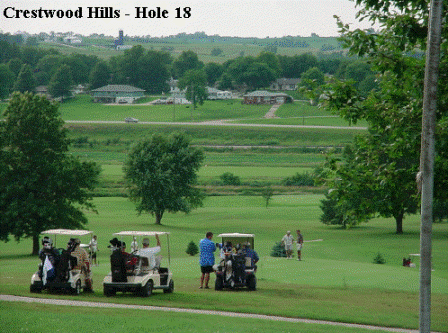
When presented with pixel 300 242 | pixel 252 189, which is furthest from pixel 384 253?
pixel 252 189

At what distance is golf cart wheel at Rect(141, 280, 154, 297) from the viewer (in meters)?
20.8

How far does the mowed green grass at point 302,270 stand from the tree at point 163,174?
175 cm

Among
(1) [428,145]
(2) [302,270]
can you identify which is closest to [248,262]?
(2) [302,270]

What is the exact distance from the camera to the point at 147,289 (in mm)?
20953

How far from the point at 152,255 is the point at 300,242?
1747 cm

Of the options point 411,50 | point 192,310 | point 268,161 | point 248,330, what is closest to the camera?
point 248,330

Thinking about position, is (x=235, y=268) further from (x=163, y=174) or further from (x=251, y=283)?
(x=163, y=174)

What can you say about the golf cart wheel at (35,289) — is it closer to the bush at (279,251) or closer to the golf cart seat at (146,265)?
the golf cart seat at (146,265)

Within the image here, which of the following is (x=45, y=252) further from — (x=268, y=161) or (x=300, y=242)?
(x=268, y=161)

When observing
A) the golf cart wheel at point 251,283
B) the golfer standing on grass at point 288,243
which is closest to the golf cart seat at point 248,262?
the golf cart wheel at point 251,283

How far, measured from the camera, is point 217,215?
71.1 meters

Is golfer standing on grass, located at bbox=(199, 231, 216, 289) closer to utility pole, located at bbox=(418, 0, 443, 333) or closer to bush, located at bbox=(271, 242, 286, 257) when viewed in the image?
utility pole, located at bbox=(418, 0, 443, 333)

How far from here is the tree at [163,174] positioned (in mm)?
68125

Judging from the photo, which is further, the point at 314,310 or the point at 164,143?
the point at 164,143
